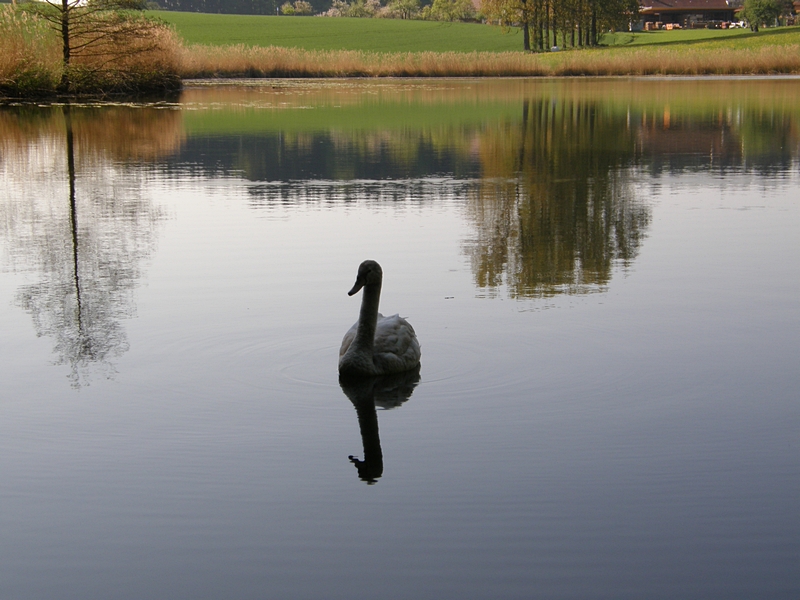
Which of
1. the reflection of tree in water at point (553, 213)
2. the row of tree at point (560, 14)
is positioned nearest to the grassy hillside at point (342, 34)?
the row of tree at point (560, 14)

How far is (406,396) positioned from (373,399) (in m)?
0.20

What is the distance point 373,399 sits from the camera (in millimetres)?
6387

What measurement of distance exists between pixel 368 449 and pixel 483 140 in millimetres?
17473

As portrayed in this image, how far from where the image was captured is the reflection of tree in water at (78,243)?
304 inches

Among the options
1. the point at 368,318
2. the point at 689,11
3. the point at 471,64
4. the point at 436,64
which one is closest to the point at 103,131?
the point at 368,318

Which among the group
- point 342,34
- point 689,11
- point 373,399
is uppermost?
point 689,11

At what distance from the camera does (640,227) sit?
Result: 40.5ft

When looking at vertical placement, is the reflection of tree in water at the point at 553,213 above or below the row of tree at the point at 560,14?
below

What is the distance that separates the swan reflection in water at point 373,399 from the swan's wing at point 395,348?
7 cm

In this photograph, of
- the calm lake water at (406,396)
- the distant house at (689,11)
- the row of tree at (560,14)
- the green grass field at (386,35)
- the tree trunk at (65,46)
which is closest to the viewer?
the calm lake water at (406,396)

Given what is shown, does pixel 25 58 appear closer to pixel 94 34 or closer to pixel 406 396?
pixel 94 34

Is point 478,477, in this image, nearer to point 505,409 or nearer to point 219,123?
point 505,409

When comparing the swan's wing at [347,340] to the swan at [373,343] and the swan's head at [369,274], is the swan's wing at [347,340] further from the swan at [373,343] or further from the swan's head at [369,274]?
the swan's head at [369,274]

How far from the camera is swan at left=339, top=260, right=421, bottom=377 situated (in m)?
6.58
